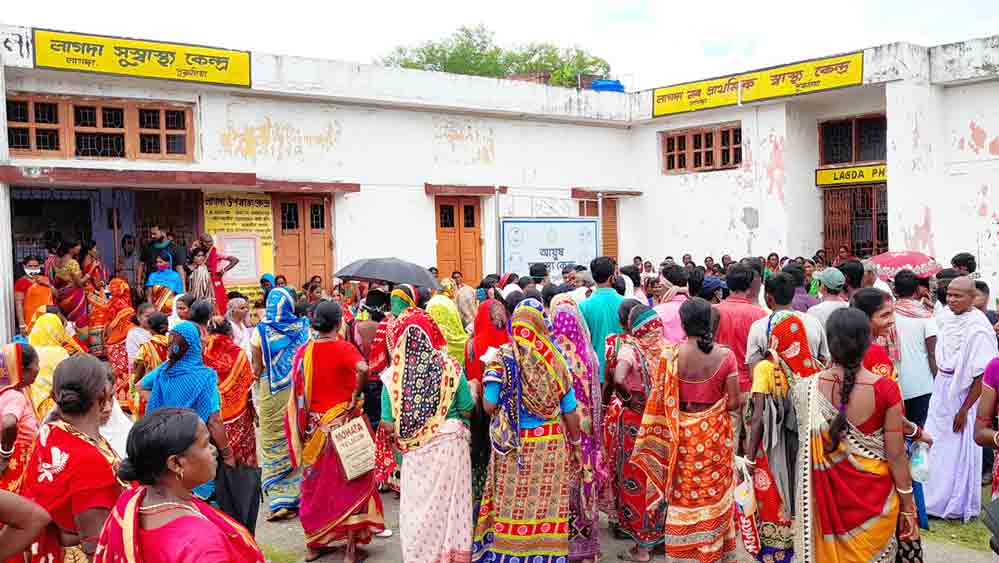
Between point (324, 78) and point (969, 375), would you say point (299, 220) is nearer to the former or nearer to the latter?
point (324, 78)

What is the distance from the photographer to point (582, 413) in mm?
5188

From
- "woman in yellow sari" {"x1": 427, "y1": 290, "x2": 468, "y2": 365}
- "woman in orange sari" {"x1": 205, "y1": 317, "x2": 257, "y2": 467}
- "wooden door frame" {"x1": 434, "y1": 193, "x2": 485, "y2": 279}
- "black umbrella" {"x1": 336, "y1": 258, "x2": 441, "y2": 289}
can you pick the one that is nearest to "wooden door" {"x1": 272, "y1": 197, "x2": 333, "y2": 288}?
"wooden door frame" {"x1": 434, "y1": 193, "x2": 485, "y2": 279}

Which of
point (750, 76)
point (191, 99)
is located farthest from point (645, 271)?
point (191, 99)

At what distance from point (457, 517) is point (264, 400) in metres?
2.55

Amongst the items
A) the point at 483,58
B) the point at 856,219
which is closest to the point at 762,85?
the point at 856,219

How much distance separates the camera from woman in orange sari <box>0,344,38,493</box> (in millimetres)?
3570

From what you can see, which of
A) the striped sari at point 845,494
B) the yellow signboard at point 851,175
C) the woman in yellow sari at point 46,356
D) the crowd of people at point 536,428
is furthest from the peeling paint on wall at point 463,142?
the striped sari at point 845,494

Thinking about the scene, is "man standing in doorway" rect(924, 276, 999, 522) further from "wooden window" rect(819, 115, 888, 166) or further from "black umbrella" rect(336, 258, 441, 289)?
"wooden window" rect(819, 115, 888, 166)

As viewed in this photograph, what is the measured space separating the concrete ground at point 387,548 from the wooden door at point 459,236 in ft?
31.3

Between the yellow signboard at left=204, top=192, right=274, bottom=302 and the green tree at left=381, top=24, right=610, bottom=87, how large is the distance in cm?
3447

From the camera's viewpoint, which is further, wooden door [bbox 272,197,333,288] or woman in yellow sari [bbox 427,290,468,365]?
wooden door [bbox 272,197,333,288]

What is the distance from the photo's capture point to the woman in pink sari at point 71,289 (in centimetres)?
1041

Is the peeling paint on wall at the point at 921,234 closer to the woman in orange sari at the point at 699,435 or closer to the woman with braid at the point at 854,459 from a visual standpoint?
the woman in orange sari at the point at 699,435

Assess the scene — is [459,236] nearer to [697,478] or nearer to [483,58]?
[697,478]
